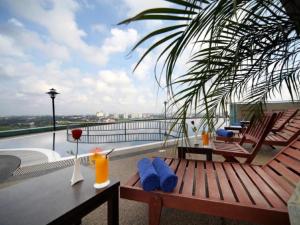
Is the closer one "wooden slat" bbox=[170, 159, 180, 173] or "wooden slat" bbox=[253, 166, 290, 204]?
"wooden slat" bbox=[253, 166, 290, 204]

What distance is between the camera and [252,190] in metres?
1.25

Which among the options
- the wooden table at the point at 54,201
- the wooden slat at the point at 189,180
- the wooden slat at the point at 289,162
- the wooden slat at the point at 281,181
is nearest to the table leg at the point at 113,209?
the wooden table at the point at 54,201

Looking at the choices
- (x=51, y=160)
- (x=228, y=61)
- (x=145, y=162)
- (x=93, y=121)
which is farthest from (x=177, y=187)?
(x=93, y=121)

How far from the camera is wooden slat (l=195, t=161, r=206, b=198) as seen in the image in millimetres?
1193

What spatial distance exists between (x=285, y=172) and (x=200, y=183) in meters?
0.82

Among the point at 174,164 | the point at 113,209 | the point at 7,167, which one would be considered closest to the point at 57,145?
the point at 7,167

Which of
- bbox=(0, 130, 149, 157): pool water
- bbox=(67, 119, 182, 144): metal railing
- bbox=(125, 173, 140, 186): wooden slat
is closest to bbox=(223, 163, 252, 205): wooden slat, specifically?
bbox=(125, 173, 140, 186): wooden slat

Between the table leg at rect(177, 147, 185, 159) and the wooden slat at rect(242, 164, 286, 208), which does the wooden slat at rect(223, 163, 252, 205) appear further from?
the table leg at rect(177, 147, 185, 159)

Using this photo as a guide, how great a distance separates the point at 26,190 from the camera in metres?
1.09

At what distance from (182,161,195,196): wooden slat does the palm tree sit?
0.55 m

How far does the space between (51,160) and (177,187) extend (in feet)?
8.34

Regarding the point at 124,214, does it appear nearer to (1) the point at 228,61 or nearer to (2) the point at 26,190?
(2) the point at 26,190

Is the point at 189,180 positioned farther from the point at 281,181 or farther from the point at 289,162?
the point at 289,162

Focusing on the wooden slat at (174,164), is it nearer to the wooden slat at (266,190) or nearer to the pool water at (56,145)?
the wooden slat at (266,190)
